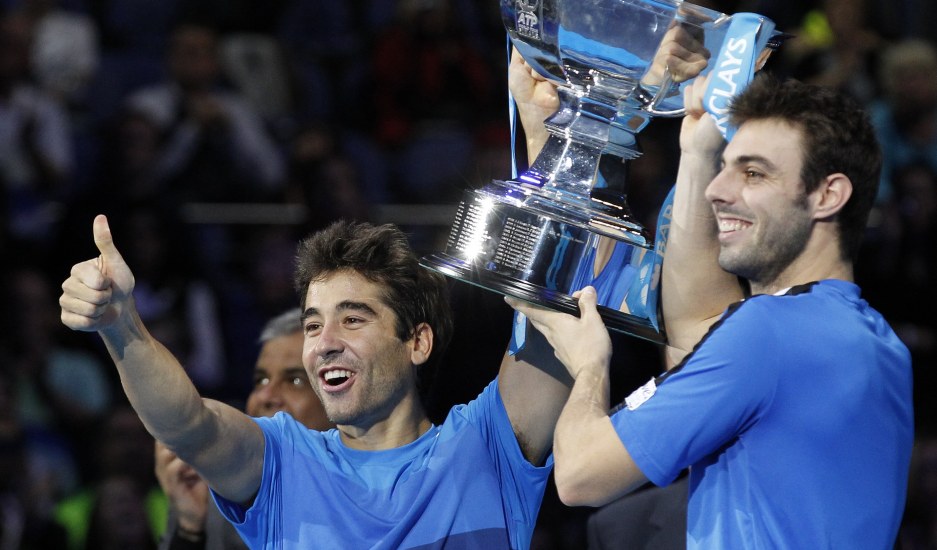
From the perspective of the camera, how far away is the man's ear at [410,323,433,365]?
9.77 feet

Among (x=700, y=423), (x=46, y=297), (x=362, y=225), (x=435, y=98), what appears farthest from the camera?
(x=435, y=98)

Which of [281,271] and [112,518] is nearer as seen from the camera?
[112,518]

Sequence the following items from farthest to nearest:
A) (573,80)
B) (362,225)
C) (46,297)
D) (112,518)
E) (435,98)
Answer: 1. (435,98)
2. (46,297)
3. (112,518)
4. (362,225)
5. (573,80)

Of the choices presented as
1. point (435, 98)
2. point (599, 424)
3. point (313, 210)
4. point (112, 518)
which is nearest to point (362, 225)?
point (599, 424)

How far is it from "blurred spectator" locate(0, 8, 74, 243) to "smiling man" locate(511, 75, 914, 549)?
167 inches

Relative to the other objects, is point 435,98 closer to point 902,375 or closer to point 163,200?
point 163,200

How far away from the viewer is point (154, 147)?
6.21 meters

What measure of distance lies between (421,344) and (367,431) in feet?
0.81

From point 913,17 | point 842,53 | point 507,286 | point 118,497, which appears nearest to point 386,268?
point 507,286

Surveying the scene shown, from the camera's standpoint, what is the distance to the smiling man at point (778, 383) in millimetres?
2301

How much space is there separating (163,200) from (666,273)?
150 inches

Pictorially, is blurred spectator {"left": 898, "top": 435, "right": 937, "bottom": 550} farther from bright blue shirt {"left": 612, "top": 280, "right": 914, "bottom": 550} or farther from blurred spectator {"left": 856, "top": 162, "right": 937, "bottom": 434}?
A: bright blue shirt {"left": 612, "top": 280, "right": 914, "bottom": 550}

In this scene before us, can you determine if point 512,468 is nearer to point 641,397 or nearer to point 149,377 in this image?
point 641,397

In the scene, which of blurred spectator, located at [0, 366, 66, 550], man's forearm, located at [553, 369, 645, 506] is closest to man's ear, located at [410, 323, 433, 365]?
man's forearm, located at [553, 369, 645, 506]
